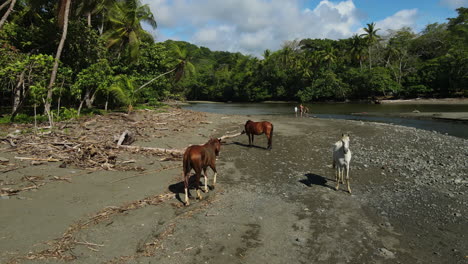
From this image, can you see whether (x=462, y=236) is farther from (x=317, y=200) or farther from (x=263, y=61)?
(x=263, y=61)

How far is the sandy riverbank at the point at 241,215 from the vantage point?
5223 millimetres

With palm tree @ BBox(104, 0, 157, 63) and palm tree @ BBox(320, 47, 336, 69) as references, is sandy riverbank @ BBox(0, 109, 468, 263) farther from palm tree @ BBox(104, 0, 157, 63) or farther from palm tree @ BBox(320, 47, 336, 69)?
palm tree @ BBox(320, 47, 336, 69)

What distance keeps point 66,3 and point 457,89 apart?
72140mm

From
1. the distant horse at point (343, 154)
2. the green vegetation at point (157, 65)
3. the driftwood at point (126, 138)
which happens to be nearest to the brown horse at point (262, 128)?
the distant horse at point (343, 154)

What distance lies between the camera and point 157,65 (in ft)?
115

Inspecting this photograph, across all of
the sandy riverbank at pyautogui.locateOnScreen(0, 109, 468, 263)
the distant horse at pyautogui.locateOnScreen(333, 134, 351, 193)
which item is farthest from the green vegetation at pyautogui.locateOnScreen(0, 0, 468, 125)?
the distant horse at pyautogui.locateOnScreen(333, 134, 351, 193)

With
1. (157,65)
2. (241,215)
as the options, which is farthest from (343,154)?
(157,65)

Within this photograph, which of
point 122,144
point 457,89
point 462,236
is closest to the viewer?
point 462,236

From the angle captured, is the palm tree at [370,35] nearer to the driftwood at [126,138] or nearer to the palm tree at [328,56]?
the palm tree at [328,56]

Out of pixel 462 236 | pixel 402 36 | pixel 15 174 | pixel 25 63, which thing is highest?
pixel 402 36

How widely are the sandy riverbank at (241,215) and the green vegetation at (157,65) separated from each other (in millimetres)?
8931

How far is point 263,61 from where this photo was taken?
94312 millimetres

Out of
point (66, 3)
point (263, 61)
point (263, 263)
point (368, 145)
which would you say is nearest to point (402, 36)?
point (263, 61)

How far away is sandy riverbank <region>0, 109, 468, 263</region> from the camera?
5223mm
